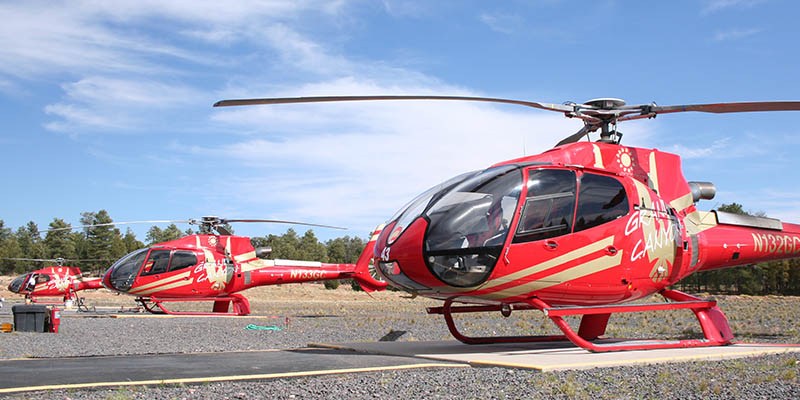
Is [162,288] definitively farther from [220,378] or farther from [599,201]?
[220,378]

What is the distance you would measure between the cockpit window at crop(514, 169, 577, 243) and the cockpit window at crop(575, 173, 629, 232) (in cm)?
20

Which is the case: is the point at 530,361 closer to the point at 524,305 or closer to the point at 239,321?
the point at 524,305

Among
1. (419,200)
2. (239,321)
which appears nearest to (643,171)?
(419,200)

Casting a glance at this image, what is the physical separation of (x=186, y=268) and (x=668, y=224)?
60.2ft

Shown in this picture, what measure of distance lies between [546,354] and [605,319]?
9.11ft

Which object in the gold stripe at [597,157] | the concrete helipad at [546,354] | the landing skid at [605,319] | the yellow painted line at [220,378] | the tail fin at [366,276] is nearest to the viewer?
the yellow painted line at [220,378]

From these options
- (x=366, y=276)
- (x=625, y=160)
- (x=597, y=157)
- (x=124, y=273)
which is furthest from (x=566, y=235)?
(x=124, y=273)

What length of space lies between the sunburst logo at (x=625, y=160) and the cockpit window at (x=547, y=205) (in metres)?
2.02

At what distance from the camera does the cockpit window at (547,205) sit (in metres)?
9.60

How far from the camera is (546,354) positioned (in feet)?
32.1

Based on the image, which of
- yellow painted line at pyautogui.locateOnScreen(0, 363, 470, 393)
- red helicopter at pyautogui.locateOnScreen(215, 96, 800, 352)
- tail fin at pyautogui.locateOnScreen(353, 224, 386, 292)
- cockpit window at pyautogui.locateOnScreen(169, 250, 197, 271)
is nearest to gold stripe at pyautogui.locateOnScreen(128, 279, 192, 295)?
cockpit window at pyautogui.locateOnScreen(169, 250, 197, 271)

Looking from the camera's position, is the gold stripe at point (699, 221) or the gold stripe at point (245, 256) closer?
the gold stripe at point (699, 221)

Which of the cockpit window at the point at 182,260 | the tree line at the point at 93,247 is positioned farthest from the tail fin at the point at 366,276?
the tree line at the point at 93,247

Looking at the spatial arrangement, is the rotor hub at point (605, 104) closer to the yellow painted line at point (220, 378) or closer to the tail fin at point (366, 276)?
the yellow painted line at point (220, 378)
